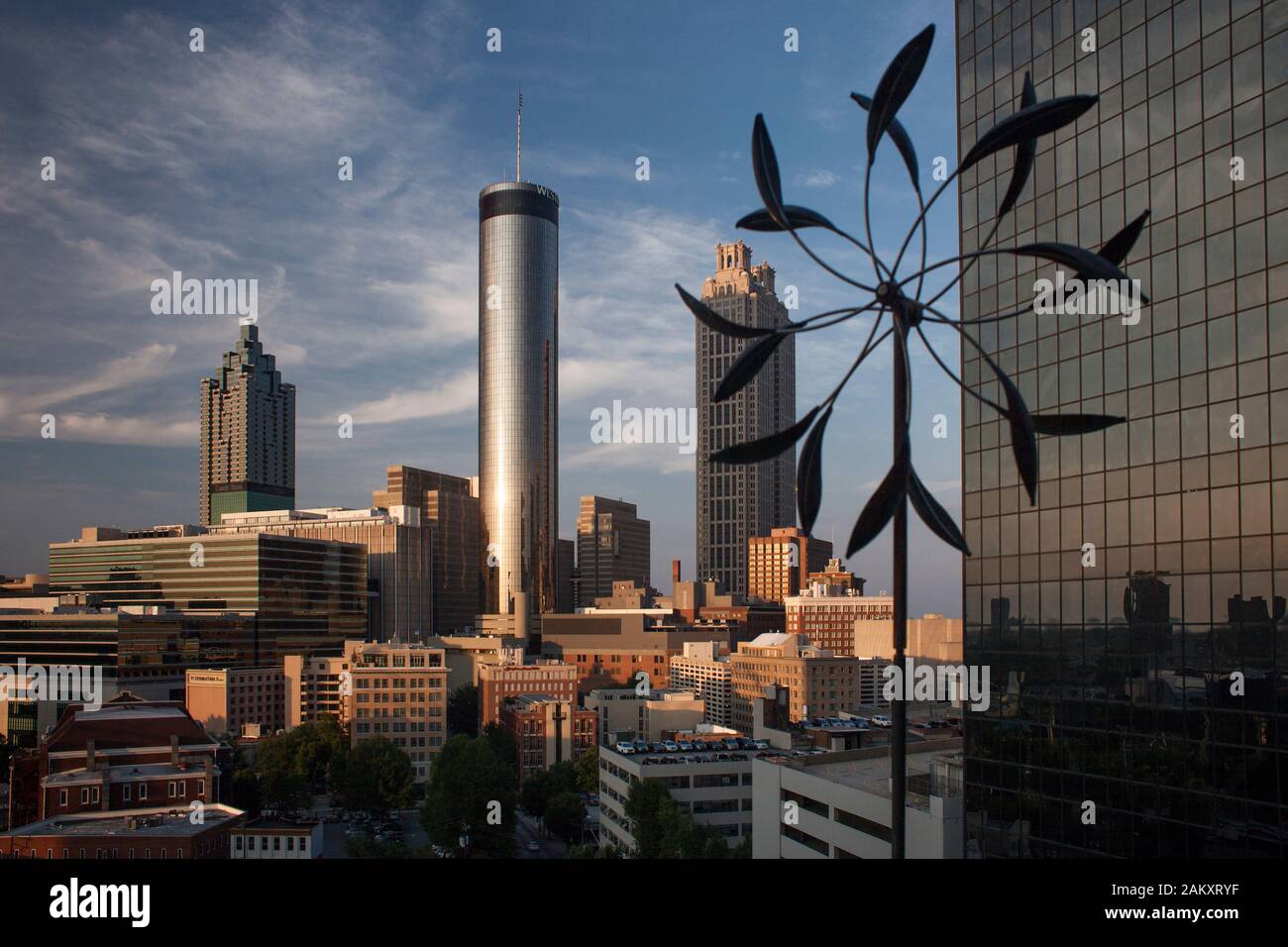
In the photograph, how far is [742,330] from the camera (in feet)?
30.8

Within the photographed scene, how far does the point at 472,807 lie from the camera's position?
52.1 m

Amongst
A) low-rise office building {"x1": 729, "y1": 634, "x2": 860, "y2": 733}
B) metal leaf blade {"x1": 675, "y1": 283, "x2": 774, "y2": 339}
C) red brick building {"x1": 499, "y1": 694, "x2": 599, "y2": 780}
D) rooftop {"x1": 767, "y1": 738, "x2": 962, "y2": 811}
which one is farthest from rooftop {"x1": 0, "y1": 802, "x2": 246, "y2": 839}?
low-rise office building {"x1": 729, "y1": 634, "x2": 860, "y2": 733}

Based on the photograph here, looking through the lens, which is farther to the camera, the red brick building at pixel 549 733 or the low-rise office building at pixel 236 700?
the low-rise office building at pixel 236 700

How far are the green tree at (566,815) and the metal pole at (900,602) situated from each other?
176 feet

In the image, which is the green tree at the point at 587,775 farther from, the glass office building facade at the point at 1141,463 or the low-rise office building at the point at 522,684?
the glass office building facade at the point at 1141,463

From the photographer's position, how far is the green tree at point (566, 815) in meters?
58.9

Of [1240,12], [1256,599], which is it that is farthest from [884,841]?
[1240,12]

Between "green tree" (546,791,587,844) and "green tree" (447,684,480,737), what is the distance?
143 feet

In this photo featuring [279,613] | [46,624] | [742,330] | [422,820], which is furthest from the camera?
[279,613]

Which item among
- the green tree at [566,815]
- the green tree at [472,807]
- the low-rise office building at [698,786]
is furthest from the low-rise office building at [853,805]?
the green tree at [566,815]

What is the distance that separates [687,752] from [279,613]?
2878 inches

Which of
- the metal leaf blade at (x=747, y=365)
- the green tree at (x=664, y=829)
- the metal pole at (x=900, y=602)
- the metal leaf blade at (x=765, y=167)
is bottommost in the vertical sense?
the green tree at (x=664, y=829)
